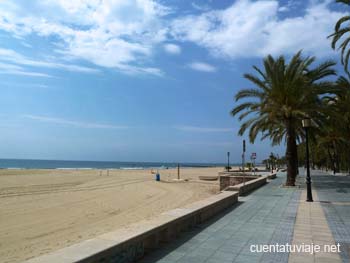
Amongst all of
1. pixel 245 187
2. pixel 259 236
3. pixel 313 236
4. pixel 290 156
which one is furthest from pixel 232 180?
pixel 259 236

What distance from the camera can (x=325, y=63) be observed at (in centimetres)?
2014

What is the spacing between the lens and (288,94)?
62.8 feet

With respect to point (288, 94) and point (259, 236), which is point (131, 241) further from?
point (288, 94)

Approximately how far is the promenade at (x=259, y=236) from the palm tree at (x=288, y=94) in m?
9.16

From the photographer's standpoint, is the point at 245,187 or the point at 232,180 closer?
the point at 245,187

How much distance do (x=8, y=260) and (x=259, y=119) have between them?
16.2 m

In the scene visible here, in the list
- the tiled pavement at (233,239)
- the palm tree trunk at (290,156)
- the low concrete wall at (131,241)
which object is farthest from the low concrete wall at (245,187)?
the low concrete wall at (131,241)

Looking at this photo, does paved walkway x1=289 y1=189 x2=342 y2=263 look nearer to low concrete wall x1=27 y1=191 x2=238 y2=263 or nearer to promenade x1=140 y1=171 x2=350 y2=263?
promenade x1=140 y1=171 x2=350 y2=263

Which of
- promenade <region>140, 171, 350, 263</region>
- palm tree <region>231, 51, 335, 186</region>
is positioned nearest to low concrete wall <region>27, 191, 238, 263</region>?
promenade <region>140, 171, 350, 263</region>

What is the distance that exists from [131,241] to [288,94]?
16316mm

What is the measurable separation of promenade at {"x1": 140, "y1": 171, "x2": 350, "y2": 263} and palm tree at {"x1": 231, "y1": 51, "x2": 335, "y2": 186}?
9.16 meters

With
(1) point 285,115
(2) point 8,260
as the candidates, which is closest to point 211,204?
(2) point 8,260

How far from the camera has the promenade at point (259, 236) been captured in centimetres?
544

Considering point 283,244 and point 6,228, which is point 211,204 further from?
point 6,228
